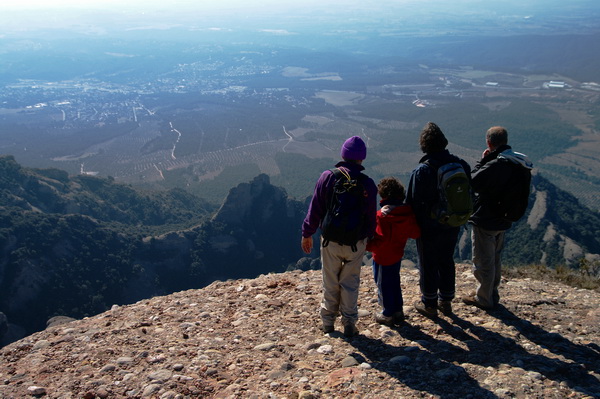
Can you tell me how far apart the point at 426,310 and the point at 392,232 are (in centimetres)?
137

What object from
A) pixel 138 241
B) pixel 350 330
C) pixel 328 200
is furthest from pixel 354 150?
pixel 138 241

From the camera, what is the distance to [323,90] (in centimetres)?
16750

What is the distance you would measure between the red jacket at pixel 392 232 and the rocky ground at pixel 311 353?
3.54 feet

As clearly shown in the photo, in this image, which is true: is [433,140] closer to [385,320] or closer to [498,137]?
[498,137]

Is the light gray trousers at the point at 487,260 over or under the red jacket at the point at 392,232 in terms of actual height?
under

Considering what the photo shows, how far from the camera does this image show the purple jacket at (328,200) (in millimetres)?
5664

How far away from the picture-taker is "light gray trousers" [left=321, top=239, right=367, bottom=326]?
580cm

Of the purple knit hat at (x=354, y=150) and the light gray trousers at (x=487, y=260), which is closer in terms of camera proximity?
the purple knit hat at (x=354, y=150)

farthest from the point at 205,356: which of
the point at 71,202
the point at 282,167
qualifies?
the point at 282,167

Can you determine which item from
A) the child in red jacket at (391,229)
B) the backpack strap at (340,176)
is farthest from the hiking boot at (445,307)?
the backpack strap at (340,176)

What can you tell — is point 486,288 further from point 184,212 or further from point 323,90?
point 323,90

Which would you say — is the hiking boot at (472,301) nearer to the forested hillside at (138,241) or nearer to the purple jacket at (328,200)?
the purple jacket at (328,200)

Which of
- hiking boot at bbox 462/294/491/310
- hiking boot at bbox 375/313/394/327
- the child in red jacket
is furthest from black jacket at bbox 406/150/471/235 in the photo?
hiking boot at bbox 462/294/491/310

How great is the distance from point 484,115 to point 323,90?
64602 millimetres
